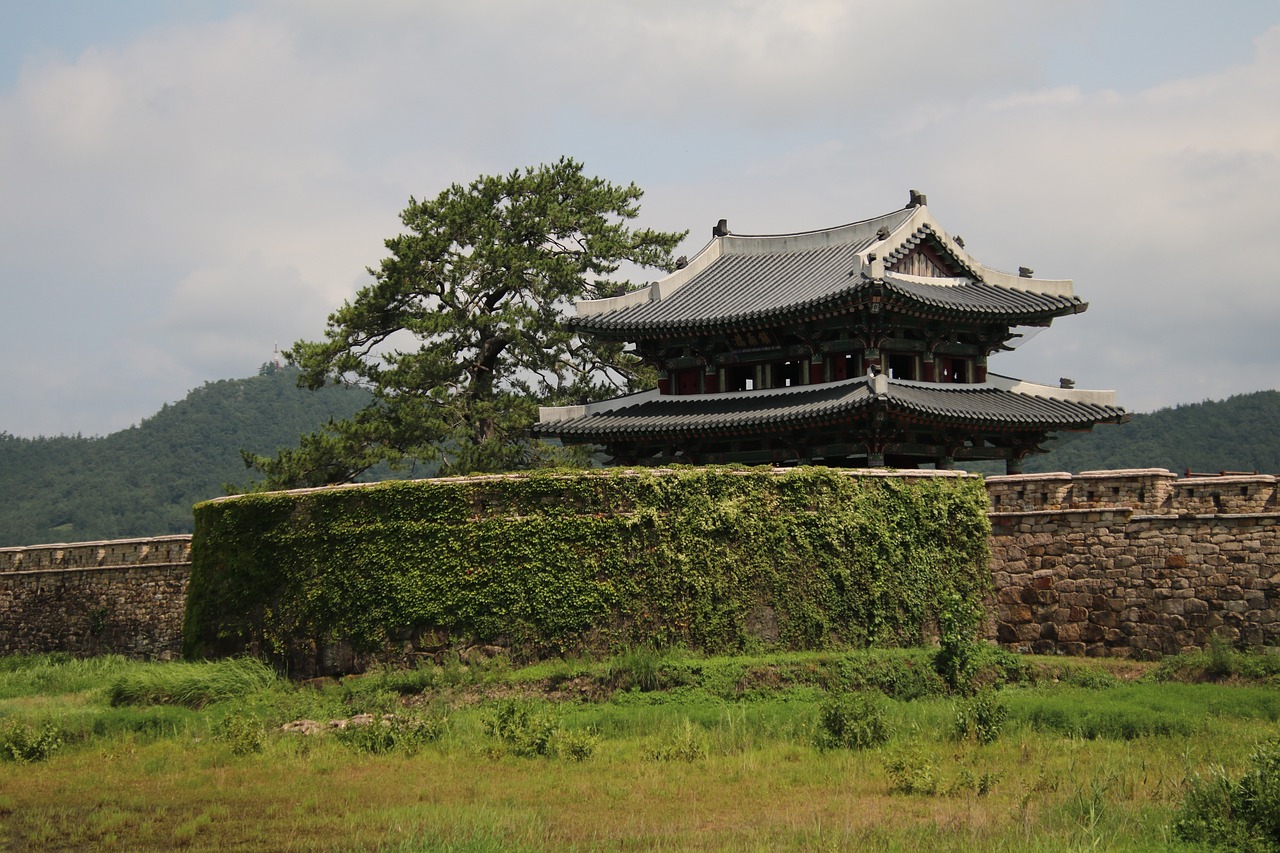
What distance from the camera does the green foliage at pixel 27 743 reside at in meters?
19.3

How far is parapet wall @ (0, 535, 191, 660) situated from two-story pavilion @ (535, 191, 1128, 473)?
10.3 metres

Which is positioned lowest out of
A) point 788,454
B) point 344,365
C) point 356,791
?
point 356,791

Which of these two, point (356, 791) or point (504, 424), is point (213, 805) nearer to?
point (356, 791)

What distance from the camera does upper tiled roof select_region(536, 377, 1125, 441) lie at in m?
28.5

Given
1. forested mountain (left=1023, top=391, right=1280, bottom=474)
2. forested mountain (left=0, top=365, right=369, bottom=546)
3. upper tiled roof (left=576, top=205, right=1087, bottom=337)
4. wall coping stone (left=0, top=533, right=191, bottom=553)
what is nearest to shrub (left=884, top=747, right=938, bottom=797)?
upper tiled roof (left=576, top=205, right=1087, bottom=337)

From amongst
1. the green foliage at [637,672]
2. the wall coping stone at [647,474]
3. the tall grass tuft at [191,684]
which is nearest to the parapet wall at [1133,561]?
the wall coping stone at [647,474]

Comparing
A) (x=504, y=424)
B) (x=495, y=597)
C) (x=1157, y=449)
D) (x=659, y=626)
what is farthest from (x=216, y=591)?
(x=1157, y=449)

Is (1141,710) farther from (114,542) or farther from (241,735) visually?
(114,542)

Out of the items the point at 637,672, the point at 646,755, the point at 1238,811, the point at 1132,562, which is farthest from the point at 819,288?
the point at 1238,811

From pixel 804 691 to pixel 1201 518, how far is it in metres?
7.92

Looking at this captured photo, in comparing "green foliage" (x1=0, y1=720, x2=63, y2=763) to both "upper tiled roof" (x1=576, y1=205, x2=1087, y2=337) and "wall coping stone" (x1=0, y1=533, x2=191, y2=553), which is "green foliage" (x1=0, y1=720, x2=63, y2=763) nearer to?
"wall coping stone" (x1=0, y1=533, x2=191, y2=553)

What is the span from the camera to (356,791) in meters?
16.3

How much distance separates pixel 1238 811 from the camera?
13.6m

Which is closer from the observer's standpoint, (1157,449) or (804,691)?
(804,691)
